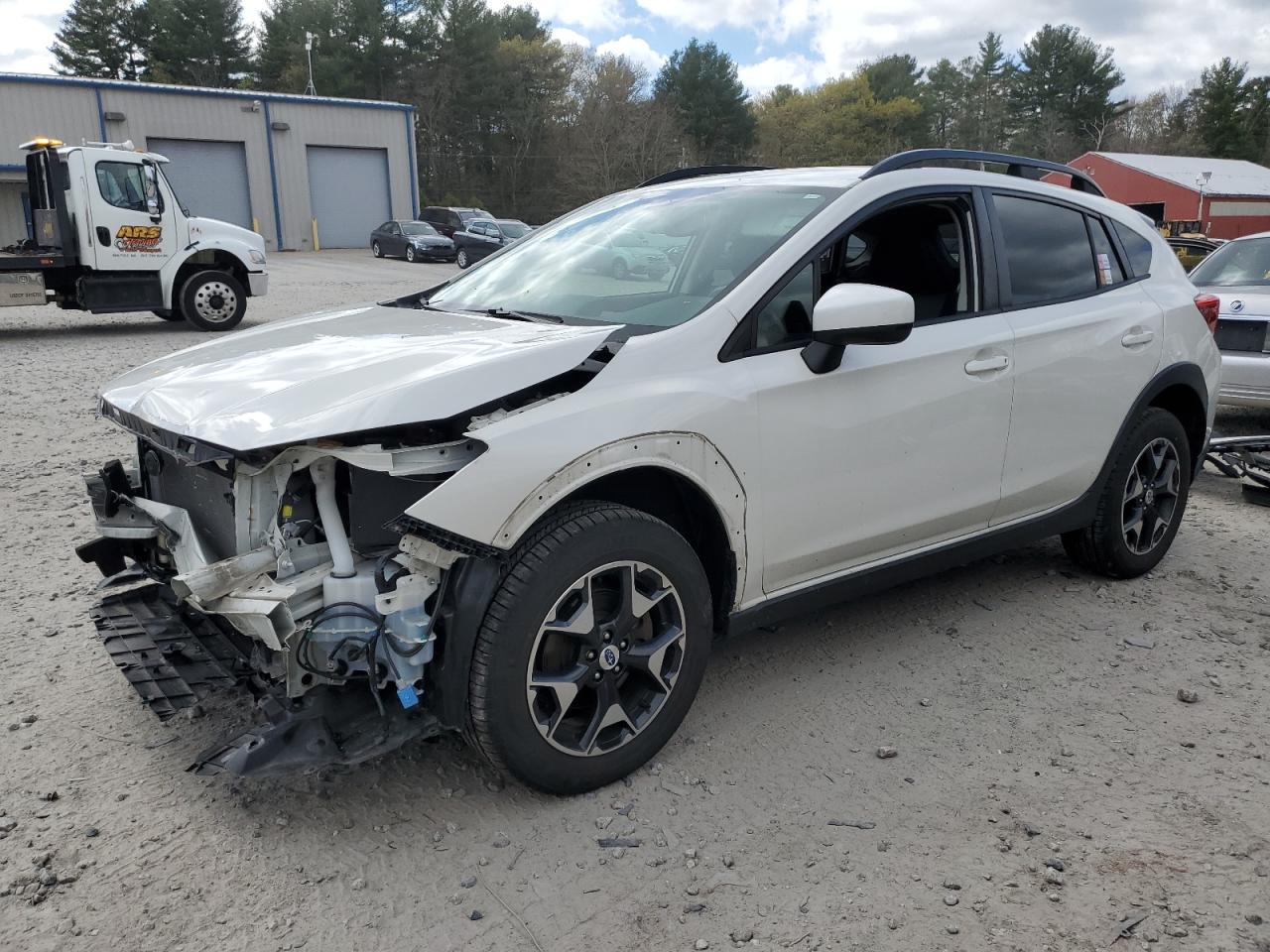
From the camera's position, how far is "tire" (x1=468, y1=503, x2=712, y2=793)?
2.67 metres

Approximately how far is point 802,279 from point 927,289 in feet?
2.39

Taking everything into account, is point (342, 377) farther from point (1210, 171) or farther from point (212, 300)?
point (1210, 171)

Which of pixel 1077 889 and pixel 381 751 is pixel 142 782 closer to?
pixel 381 751

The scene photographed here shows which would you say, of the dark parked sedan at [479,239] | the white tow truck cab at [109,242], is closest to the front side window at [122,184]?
the white tow truck cab at [109,242]

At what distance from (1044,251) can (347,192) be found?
1492 inches

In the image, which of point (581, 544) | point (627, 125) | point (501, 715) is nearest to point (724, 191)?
point (581, 544)

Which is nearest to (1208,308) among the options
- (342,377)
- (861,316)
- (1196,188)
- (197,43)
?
(861,316)

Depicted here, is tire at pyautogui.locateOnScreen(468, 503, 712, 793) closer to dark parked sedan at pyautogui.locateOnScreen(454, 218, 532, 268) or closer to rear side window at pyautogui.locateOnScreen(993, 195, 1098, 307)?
rear side window at pyautogui.locateOnScreen(993, 195, 1098, 307)

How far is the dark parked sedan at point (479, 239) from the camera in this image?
30.1 m

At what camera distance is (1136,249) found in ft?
15.2

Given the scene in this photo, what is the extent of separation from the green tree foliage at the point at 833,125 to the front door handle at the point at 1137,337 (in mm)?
64781

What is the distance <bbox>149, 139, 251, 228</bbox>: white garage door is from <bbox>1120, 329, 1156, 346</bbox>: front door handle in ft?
114

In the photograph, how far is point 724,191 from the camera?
3.87 m

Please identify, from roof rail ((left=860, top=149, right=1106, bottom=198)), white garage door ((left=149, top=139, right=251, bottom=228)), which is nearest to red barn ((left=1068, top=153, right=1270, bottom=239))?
white garage door ((left=149, top=139, right=251, bottom=228))
